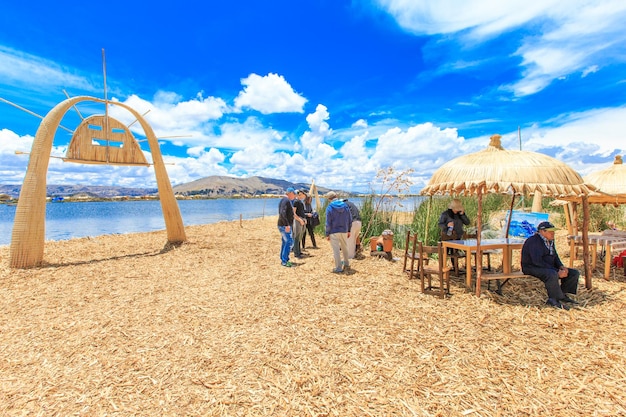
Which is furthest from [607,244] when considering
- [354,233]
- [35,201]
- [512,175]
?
[35,201]

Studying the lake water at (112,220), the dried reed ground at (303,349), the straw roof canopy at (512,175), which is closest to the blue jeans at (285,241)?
the dried reed ground at (303,349)

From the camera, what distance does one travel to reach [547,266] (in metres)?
5.34

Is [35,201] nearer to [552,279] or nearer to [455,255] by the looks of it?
[455,255]

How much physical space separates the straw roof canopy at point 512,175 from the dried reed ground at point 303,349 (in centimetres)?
185

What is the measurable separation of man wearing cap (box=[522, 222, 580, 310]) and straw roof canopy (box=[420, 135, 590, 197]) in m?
0.64

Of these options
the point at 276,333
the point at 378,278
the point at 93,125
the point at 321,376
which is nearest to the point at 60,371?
the point at 276,333

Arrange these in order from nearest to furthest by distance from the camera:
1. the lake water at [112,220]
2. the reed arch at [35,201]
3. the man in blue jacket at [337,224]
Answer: the man in blue jacket at [337,224] → the reed arch at [35,201] → the lake water at [112,220]

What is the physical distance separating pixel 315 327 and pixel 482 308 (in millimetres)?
2682

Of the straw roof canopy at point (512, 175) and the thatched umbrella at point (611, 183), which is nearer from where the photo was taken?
the straw roof canopy at point (512, 175)

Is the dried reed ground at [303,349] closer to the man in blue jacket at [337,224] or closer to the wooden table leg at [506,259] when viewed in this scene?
the wooden table leg at [506,259]

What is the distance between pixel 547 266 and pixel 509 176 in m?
1.57

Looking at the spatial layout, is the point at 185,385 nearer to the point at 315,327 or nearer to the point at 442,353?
the point at 315,327

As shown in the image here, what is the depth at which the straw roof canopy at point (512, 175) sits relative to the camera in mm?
5320

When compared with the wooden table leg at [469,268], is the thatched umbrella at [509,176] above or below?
above
